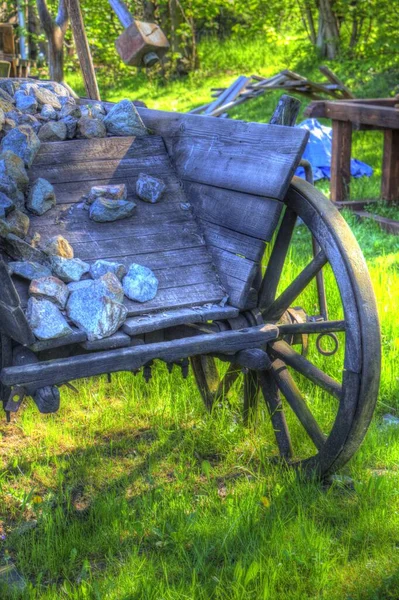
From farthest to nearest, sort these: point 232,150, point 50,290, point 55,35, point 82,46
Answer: point 55,35 → point 82,46 → point 232,150 → point 50,290

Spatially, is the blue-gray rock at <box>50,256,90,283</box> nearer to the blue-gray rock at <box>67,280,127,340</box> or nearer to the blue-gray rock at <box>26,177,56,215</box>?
the blue-gray rock at <box>67,280,127,340</box>

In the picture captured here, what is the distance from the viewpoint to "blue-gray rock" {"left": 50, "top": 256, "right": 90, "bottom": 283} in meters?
2.59

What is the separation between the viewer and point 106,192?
288 centimetres

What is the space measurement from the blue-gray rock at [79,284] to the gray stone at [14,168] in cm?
45

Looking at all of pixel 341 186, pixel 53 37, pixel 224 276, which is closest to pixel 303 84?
pixel 341 186

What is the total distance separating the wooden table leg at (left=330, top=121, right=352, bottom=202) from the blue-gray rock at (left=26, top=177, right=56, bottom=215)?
4.65m

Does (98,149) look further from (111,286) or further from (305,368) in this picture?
(305,368)

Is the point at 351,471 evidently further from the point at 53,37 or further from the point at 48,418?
the point at 53,37

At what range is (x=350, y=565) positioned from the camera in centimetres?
240

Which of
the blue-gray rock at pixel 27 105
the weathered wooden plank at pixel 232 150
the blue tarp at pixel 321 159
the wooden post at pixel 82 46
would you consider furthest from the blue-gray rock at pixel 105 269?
the blue tarp at pixel 321 159

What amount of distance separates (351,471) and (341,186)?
4.63 m

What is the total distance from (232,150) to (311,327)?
A: 733 mm

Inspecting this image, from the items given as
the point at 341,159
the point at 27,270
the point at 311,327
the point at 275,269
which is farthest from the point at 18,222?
the point at 341,159

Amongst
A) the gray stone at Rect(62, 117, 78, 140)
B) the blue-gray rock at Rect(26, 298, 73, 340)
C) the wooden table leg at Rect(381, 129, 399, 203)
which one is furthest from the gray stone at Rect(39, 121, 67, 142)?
the wooden table leg at Rect(381, 129, 399, 203)
